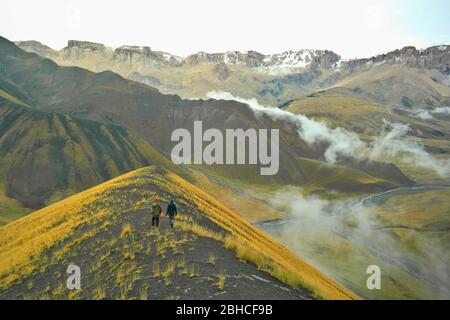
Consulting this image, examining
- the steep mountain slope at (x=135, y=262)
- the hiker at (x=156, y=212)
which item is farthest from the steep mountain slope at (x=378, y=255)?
the hiker at (x=156, y=212)

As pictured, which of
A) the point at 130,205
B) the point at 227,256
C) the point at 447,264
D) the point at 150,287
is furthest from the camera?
the point at 447,264

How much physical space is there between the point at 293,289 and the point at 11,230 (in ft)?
117

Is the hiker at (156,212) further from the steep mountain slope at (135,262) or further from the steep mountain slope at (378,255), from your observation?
the steep mountain slope at (378,255)

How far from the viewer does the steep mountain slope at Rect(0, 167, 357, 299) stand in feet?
74.2

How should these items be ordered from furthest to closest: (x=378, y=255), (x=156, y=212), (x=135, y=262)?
1. (x=378, y=255)
2. (x=156, y=212)
3. (x=135, y=262)

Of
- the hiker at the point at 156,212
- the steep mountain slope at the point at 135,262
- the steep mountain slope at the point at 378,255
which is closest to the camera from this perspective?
the steep mountain slope at the point at 135,262

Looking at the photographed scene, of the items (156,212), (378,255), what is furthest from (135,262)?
(378,255)

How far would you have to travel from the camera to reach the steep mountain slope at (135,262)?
2261 cm

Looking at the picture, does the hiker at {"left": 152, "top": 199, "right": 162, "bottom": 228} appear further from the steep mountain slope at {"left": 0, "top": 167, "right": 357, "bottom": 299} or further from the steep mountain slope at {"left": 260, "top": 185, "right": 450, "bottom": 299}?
the steep mountain slope at {"left": 260, "top": 185, "right": 450, "bottom": 299}

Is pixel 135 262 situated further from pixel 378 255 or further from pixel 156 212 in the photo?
pixel 378 255

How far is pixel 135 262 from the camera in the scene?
2553 centimetres

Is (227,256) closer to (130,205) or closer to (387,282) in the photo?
(130,205)
